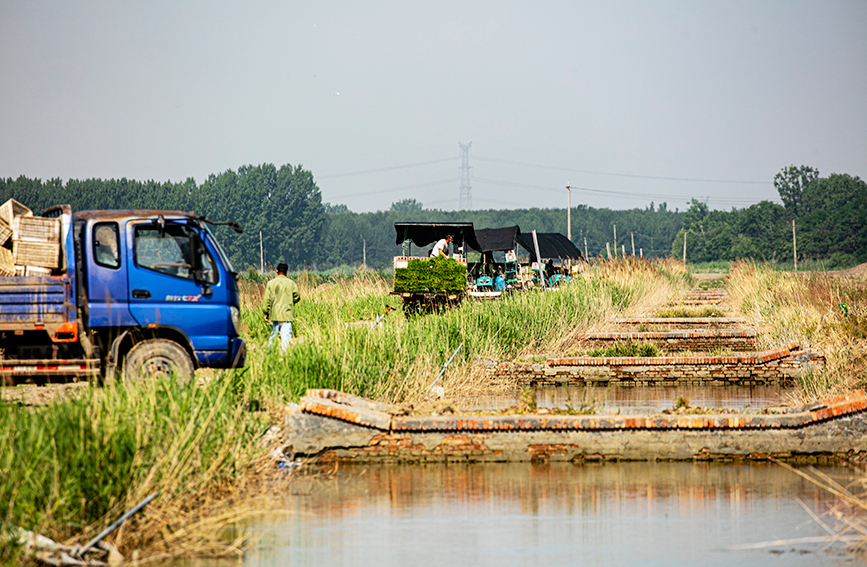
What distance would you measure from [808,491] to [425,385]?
5.27 m

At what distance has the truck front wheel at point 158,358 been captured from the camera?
1033 centimetres

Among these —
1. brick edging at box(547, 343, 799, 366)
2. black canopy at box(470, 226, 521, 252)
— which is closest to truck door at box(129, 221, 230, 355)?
brick edging at box(547, 343, 799, 366)

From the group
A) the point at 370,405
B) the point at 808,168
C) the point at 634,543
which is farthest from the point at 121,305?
the point at 808,168

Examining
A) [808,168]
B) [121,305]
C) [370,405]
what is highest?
[808,168]

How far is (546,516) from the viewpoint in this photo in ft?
24.5

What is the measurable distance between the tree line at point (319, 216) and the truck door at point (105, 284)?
84.6 m

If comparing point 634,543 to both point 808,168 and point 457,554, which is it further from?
point 808,168

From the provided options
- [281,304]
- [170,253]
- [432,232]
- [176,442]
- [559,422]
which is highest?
[432,232]

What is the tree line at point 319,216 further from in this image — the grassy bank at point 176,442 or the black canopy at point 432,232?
the grassy bank at point 176,442

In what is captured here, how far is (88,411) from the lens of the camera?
7.05 meters

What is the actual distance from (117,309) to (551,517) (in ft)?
18.2

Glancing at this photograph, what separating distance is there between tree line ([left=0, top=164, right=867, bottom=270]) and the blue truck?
277 ft

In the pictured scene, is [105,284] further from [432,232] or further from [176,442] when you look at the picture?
[432,232]

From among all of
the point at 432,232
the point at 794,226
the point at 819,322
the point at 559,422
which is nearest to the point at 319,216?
the point at 794,226
